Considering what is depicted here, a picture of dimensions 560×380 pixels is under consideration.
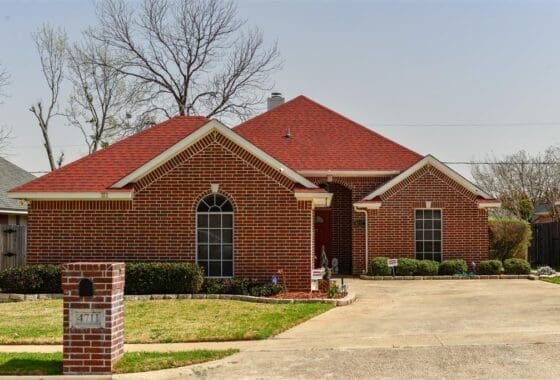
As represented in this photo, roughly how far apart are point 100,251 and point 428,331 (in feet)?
32.3

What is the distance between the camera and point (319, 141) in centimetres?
2844

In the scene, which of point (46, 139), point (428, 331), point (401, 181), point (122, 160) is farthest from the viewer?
point (46, 139)

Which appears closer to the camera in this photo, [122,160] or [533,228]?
[122,160]

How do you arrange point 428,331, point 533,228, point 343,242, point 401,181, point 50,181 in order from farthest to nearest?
point 533,228, point 343,242, point 401,181, point 50,181, point 428,331

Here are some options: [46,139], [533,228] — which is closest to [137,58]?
[46,139]

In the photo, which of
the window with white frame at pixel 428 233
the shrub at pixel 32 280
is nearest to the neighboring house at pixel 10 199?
the shrub at pixel 32 280

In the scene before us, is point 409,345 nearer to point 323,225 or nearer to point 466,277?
point 466,277

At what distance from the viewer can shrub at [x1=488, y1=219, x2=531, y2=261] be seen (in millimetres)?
27516

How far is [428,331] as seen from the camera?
1251cm

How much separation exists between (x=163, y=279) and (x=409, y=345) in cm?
827

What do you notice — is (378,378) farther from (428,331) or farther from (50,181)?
(50,181)

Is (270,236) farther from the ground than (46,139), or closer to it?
closer to it

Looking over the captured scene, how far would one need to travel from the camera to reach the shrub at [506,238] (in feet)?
90.3

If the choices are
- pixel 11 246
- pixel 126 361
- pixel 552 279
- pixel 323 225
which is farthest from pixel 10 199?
pixel 126 361
